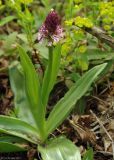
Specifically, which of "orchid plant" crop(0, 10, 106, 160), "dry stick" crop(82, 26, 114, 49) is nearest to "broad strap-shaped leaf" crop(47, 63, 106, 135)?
"orchid plant" crop(0, 10, 106, 160)

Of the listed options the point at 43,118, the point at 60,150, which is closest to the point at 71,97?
the point at 43,118

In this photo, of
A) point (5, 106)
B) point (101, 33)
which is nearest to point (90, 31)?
point (101, 33)

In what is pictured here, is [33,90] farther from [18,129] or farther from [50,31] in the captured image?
[50,31]

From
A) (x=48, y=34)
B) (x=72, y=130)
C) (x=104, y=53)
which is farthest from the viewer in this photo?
(x=104, y=53)

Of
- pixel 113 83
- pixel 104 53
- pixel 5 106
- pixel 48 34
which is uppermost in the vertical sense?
pixel 48 34

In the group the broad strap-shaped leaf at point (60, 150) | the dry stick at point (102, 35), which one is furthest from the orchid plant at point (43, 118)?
the dry stick at point (102, 35)

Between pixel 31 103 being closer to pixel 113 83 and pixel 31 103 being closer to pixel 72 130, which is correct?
pixel 72 130
